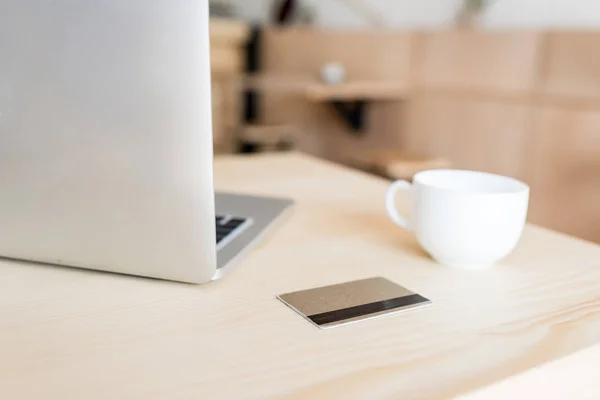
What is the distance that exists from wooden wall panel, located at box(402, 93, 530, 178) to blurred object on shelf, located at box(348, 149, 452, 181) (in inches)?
3.5

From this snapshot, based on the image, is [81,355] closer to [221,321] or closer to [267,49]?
[221,321]

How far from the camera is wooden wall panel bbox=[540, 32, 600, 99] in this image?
1931 millimetres

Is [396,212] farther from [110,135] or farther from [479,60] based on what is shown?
[479,60]

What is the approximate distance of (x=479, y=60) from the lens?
7.48 ft

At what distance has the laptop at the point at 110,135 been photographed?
43 centimetres

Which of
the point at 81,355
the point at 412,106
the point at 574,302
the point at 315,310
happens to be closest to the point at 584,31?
the point at 412,106

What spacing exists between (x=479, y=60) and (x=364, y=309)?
202cm

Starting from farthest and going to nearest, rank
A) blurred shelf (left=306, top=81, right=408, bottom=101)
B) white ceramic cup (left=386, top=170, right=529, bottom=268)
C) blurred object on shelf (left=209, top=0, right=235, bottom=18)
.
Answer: blurred object on shelf (left=209, top=0, right=235, bottom=18)
blurred shelf (left=306, top=81, right=408, bottom=101)
white ceramic cup (left=386, top=170, right=529, bottom=268)

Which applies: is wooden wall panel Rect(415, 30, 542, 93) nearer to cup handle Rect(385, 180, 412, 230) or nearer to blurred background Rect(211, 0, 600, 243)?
blurred background Rect(211, 0, 600, 243)

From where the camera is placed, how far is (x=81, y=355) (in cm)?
38

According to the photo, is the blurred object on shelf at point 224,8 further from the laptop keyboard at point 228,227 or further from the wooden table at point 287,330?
the wooden table at point 287,330

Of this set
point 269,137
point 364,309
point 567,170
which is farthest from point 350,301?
point 269,137

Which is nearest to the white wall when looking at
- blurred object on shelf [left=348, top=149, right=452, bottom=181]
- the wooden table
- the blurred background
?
the blurred background

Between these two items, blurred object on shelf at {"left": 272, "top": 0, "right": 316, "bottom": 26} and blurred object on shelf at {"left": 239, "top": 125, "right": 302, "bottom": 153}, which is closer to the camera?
blurred object on shelf at {"left": 239, "top": 125, "right": 302, "bottom": 153}
